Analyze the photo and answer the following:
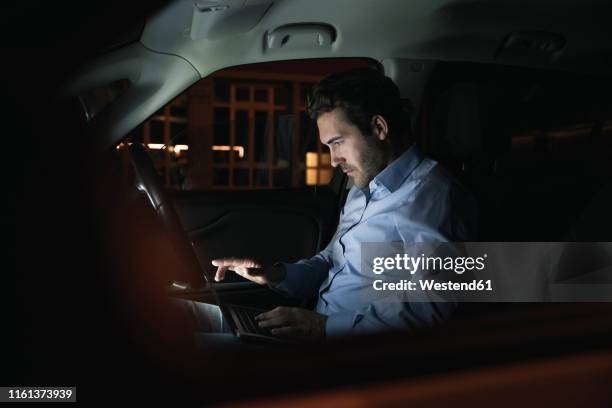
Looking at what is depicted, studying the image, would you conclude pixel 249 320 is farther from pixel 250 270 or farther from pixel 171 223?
pixel 171 223

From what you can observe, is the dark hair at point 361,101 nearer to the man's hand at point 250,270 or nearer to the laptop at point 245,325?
the man's hand at point 250,270

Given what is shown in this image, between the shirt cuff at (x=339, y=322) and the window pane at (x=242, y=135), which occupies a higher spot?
the window pane at (x=242, y=135)

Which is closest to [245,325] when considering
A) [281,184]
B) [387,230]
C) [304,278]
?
[304,278]

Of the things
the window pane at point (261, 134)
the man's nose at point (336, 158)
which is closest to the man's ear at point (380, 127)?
the man's nose at point (336, 158)

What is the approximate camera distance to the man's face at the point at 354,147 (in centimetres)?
196

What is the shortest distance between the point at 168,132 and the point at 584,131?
1483 mm

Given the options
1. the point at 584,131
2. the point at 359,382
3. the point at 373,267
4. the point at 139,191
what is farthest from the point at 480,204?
the point at 359,382

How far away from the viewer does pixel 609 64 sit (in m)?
2.57

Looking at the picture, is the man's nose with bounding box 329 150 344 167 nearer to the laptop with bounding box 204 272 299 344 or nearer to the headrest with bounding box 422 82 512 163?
the headrest with bounding box 422 82 512 163

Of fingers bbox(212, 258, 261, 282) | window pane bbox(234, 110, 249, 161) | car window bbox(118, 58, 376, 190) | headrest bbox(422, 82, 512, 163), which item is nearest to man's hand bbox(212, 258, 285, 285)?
fingers bbox(212, 258, 261, 282)

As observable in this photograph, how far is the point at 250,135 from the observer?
2.73 metres

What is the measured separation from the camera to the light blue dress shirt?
63.2 inches

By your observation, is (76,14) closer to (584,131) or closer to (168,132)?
(168,132)

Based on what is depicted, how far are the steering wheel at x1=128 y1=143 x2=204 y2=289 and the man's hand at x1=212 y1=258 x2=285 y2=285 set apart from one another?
16 cm
